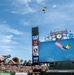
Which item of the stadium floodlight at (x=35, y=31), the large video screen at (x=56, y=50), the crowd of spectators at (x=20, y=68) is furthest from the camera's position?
the stadium floodlight at (x=35, y=31)

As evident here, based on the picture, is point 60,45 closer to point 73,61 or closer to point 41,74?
point 73,61

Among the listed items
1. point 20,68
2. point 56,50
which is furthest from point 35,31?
point 20,68

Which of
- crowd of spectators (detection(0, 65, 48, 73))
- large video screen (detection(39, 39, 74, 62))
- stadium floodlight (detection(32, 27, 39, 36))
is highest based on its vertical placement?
stadium floodlight (detection(32, 27, 39, 36))

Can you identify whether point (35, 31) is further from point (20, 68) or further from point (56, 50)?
point (20, 68)

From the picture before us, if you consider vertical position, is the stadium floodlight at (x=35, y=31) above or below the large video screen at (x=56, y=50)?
above

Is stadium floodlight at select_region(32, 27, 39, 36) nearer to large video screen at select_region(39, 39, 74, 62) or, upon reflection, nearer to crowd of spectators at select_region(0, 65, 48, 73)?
large video screen at select_region(39, 39, 74, 62)

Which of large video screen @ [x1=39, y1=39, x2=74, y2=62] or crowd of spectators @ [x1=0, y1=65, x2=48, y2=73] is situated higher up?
large video screen @ [x1=39, y1=39, x2=74, y2=62]

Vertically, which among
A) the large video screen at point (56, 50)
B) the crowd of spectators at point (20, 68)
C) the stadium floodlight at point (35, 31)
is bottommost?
the crowd of spectators at point (20, 68)

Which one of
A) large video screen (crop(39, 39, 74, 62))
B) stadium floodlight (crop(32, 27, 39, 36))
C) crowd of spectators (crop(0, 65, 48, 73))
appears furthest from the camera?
stadium floodlight (crop(32, 27, 39, 36))

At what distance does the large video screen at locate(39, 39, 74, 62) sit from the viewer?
5044 cm

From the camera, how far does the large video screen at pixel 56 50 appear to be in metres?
50.4

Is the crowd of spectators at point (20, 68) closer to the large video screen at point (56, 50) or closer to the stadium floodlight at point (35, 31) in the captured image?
the large video screen at point (56, 50)

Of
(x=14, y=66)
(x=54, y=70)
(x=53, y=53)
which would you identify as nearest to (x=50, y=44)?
(x=53, y=53)

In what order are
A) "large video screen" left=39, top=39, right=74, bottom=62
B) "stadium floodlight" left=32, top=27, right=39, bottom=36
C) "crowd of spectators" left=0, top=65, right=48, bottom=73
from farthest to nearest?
1. "stadium floodlight" left=32, top=27, right=39, bottom=36
2. "crowd of spectators" left=0, top=65, right=48, bottom=73
3. "large video screen" left=39, top=39, right=74, bottom=62
